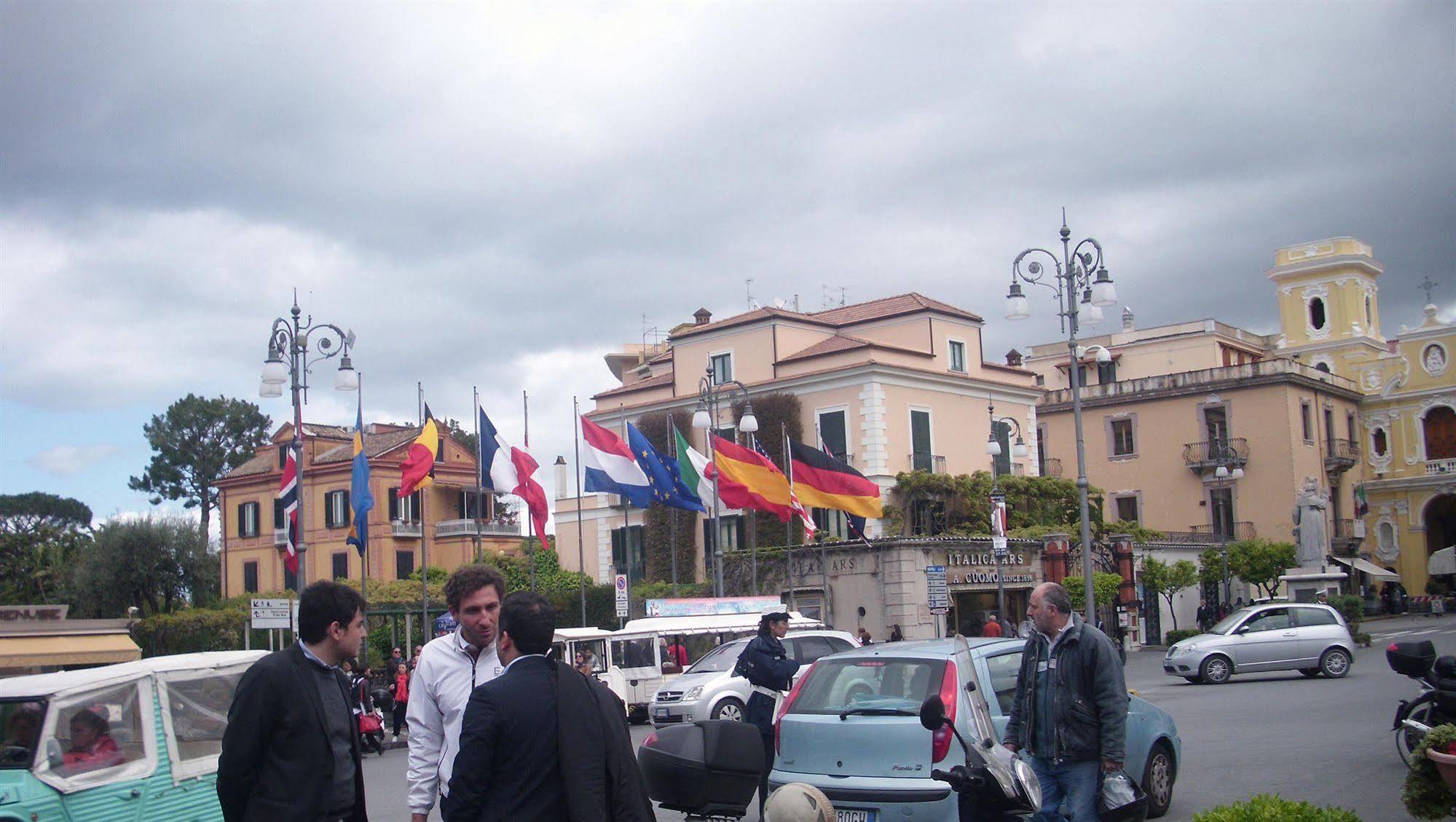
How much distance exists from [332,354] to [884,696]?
17432mm

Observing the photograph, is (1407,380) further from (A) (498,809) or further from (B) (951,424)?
(A) (498,809)

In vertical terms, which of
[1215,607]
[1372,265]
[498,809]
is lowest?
[1215,607]

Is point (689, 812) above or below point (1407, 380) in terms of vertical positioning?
below

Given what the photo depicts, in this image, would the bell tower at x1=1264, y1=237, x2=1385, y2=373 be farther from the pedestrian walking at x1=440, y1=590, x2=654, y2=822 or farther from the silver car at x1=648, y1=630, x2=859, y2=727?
the pedestrian walking at x1=440, y1=590, x2=654, y2=822

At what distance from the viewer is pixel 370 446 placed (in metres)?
61.9

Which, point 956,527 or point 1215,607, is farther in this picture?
point 1215,607

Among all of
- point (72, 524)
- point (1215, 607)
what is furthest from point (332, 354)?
point (72, 524)

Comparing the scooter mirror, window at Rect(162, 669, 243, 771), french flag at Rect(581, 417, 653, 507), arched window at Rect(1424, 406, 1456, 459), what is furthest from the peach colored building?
the scooter mirror

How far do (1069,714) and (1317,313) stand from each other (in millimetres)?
71136

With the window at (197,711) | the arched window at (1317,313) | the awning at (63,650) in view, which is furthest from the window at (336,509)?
the window at (197,711)

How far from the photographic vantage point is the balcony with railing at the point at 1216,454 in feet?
190

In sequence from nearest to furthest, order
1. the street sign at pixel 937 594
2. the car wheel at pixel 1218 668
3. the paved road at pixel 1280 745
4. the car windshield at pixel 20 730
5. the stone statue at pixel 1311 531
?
the car windshield at pixel 20 730, the paved road at pixel 1280 745, the car wheel at pixel 1218 668, the street sign at pixel 937 594, the stone statue at pixel 1311 531

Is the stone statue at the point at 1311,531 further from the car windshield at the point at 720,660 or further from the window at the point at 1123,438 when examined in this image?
the car windshield at the point at 720,660

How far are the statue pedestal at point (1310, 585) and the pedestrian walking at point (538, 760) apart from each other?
36.8 meters
